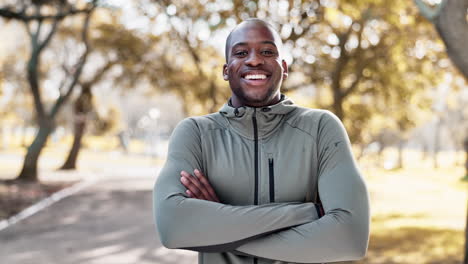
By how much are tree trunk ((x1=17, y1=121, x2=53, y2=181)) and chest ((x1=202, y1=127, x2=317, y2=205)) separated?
22.1 m

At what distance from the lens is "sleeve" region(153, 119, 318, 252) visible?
2.53 meters

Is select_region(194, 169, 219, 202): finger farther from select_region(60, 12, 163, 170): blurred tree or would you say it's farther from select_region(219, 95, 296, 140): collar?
select_region(60, 12, 163, 170): blurred tree

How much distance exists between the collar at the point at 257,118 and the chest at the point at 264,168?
0.03m

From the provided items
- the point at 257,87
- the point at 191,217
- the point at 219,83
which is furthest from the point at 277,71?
the point at 219,83

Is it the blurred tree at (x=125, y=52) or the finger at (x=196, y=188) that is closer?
the finger at (x=196, y=188)

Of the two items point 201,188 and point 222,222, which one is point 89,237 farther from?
point 222,222

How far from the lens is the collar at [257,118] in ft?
8.76

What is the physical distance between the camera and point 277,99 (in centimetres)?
279

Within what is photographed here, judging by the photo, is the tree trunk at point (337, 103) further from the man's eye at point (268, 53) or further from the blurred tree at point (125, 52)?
the man's eye at point (268, 53)

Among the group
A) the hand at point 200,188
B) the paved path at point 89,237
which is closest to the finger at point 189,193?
the hand at point 200,188

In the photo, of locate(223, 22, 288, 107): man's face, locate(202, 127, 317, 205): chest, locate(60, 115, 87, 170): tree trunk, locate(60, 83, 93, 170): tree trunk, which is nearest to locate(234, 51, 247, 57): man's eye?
locate(223, 22, 288, 107): man's face

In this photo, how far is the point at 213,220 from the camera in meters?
2.55

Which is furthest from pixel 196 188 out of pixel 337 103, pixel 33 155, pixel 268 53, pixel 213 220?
pixel 33 155

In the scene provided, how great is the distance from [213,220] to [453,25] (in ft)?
15.6
